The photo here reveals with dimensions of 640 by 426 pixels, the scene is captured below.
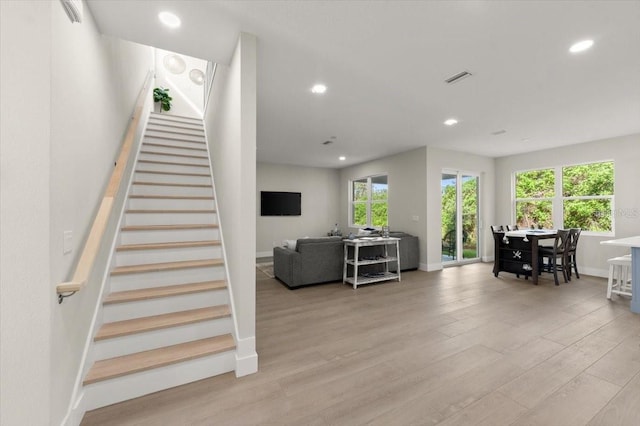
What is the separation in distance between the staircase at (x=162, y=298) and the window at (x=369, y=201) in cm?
494

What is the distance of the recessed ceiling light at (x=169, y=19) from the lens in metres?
2.01

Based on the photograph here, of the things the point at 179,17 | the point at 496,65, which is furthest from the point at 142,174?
the point at 496,65

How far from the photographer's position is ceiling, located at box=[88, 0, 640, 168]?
1.94 meters

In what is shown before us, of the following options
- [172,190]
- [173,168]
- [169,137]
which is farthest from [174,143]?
[172,190]

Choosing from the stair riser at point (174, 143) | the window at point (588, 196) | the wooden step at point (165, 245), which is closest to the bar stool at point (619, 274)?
the window at point (588, 196)

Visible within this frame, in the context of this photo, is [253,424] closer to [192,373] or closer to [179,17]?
[192,373]

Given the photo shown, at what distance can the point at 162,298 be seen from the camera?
7.42ft

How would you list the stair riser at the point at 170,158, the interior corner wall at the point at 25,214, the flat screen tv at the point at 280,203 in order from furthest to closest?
the flat screen tv at the point at 280,203 → the stair riser at the point at 170,158 → the interior corner wall at the point at 25,214

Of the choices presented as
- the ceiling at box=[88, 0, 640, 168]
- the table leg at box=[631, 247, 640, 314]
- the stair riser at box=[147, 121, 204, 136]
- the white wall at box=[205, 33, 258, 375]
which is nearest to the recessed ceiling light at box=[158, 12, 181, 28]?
the ceiling at box=[88, 0, 640, 168]

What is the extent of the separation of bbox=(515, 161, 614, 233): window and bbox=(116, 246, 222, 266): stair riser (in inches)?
276

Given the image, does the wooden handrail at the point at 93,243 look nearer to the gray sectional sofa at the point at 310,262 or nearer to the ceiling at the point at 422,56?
the ceiling at the point at 422,56

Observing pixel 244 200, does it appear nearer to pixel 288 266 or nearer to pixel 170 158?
pixel 288 266

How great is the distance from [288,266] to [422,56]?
11.2 ft

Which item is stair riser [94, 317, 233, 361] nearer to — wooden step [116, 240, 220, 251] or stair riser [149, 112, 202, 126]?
wooden step [116, 240, 220, 251]
